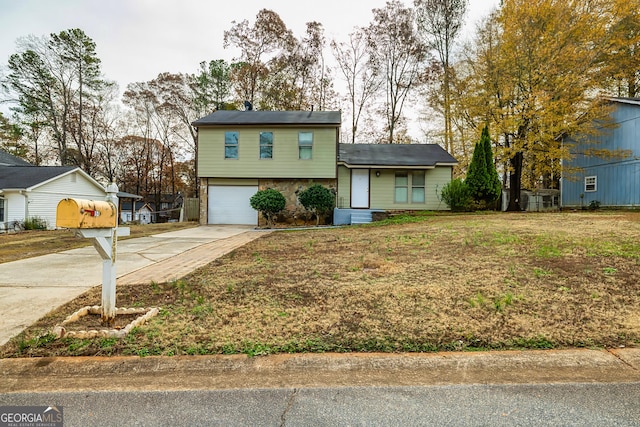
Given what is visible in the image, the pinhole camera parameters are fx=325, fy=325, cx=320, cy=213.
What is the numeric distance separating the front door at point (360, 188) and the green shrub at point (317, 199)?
1586mm

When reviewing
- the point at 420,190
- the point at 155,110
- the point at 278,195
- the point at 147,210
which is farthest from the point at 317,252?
the point at 147,210

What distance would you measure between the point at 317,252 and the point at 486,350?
4.02m

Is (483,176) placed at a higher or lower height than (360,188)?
higher

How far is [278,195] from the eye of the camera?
43.0 feet

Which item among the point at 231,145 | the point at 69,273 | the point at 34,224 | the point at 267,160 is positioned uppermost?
the point at 231,145

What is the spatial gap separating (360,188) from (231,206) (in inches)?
233

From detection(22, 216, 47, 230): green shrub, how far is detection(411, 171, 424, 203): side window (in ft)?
60.6

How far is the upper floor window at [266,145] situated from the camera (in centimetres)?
1436

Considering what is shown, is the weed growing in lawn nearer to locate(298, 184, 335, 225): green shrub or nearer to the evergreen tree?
locate(298, 184, 335, 225): green shrub

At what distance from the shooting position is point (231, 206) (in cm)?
1481

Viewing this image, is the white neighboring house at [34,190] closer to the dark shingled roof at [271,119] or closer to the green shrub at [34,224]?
the green shrub at [34,224]

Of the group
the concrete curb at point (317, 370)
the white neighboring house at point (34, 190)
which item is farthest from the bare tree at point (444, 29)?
the white neighboring house at point (34, 190)

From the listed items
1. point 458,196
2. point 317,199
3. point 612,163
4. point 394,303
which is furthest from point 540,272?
point 612,163

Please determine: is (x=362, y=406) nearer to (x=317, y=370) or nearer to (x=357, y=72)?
(x=317, y=370)
